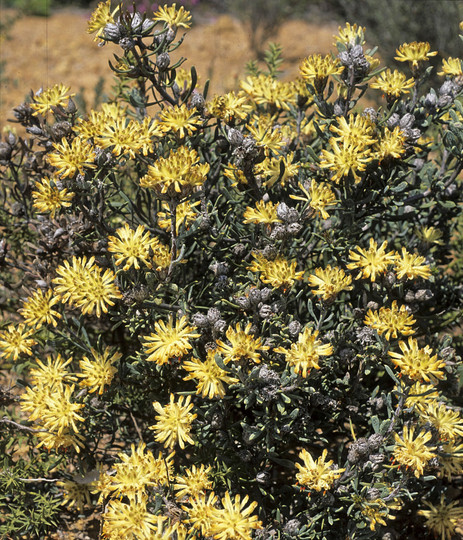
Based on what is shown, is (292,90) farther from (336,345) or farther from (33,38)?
(33,38)

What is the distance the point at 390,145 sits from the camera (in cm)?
221

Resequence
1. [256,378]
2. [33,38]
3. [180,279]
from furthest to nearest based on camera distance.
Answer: [33,38]
[180,279]
[256,378]

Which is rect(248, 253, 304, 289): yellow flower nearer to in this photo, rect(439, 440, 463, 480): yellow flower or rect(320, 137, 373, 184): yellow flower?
rect(320, 137, 373, 184): yellow flower

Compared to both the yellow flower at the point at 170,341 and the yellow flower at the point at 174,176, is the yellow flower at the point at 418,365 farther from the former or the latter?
the yellow flower at the point at 174,176

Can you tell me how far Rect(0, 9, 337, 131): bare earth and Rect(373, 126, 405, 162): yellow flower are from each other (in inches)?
207

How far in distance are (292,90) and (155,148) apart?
2.60 feet

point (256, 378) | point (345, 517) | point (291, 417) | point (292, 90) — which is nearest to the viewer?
point (256, 378)

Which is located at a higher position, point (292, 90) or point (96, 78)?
point (96, 78)

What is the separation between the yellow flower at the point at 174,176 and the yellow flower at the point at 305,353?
0.59m

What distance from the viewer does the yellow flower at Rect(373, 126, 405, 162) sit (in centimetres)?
220

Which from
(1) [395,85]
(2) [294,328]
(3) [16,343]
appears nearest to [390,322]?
(2) [294,328]

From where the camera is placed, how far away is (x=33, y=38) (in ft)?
34.6

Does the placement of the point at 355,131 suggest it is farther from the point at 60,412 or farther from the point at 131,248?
the point at 60,412

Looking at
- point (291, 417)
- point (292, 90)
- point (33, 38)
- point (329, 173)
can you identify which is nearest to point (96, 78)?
point (33, 38)
